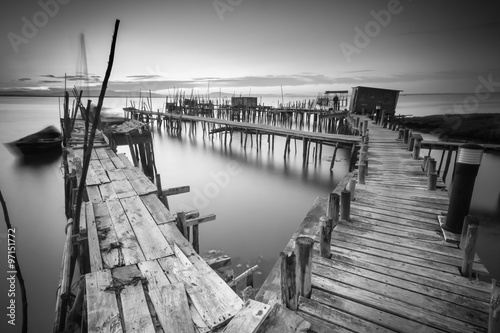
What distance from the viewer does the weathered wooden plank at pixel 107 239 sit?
3539mm

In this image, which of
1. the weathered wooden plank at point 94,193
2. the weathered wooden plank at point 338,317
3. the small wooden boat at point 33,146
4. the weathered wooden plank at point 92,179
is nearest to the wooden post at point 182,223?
the weathered wooden plank at point 94,193

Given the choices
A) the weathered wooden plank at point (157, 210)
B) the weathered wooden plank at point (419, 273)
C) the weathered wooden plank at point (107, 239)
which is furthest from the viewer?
the weathered wooden plank at point (157, 210)

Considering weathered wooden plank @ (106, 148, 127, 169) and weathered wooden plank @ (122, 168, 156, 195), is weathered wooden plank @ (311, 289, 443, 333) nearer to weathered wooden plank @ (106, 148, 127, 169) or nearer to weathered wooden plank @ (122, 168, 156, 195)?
weathered wooden plank @ (122, 168, 156, 195)

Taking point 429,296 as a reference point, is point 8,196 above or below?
below

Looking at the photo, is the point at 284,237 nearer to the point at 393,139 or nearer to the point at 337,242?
the point at 337,242

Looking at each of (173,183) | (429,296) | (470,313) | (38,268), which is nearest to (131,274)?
(429,296)

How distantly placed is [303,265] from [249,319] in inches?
37.3

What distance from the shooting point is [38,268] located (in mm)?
7699

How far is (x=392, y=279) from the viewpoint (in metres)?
3.46

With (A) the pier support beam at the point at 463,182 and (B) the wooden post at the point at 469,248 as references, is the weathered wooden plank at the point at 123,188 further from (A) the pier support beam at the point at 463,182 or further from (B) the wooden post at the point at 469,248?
(A) the pier support beam at the point at 463,182

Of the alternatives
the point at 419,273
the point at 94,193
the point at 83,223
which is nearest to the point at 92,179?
the point at 94,193

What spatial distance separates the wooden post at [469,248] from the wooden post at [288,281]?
2.48 meters

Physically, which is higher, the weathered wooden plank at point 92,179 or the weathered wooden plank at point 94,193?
the weathered wooden plank at point 92,179

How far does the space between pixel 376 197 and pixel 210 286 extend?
4846mm
